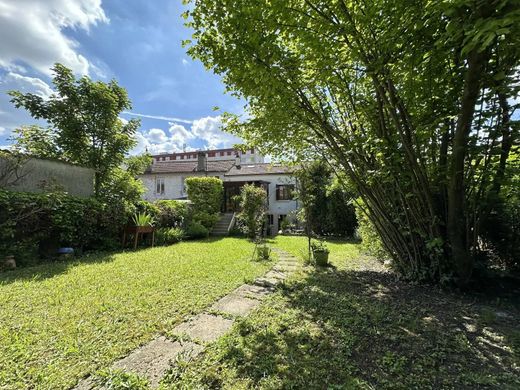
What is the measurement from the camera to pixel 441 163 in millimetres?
4160

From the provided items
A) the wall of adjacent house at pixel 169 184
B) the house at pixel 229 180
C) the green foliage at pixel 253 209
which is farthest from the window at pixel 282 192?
the green foliage at pixel 253 209

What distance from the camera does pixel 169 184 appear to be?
2202 centimetres

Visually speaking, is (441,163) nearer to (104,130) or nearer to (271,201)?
(104,130)

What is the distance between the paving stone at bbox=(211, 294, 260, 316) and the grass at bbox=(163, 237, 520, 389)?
0.20m

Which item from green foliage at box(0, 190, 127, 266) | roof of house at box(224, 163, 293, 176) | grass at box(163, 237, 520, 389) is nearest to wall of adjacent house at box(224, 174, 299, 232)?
roof of house at box(224, 163, 293, 176)

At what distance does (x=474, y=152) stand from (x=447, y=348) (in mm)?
2603

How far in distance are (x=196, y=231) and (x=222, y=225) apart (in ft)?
9.28

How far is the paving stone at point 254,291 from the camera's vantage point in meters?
4.14

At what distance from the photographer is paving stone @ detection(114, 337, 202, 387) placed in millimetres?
2105

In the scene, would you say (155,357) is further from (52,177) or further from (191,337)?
(52,177)

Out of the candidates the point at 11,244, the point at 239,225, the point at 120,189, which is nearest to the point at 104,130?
the point at 120,189

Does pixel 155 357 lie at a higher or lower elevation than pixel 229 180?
lower

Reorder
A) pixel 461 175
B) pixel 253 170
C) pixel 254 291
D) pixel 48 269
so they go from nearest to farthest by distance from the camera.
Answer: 1. pixel 461 175
2. pixel 254 291
3. pixel 48 269
4. pixel 253 170

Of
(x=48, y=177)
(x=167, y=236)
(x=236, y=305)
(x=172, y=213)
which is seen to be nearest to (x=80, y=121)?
(x=48, y=177)
